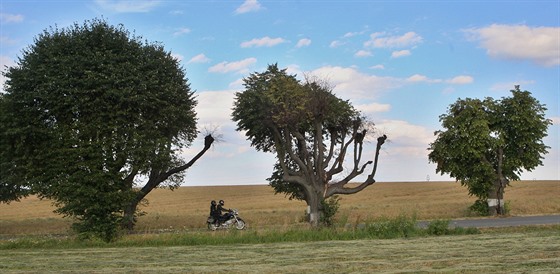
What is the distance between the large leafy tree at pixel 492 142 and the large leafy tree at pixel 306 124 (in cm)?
1007

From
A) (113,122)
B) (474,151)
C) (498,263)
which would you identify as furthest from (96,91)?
(474,151)

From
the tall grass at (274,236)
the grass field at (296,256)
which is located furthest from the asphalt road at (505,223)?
the grass field at (296,256)

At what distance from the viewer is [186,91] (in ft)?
134

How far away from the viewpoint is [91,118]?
1340 inches

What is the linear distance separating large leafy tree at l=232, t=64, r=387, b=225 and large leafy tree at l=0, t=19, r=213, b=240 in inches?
232

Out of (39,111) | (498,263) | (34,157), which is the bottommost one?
(498,263)

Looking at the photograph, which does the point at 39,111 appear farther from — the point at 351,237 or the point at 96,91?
the point at 351,237

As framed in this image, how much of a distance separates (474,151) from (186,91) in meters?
21.6

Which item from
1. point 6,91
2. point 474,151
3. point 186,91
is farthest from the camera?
point 474,151

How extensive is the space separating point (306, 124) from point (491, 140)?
1486 cm

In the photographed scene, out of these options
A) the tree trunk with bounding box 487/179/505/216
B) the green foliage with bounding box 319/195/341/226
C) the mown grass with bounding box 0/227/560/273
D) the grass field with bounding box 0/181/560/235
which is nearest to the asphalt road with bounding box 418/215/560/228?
the grass field with bounding box 0/181/560/235

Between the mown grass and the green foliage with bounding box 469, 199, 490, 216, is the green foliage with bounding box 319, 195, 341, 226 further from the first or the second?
the green foliage with bounding box 469, 199, 490, 216

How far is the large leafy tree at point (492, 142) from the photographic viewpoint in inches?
1954

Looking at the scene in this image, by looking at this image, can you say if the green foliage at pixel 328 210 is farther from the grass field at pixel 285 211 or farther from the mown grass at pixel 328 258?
the mown grass at pixel 328 258
